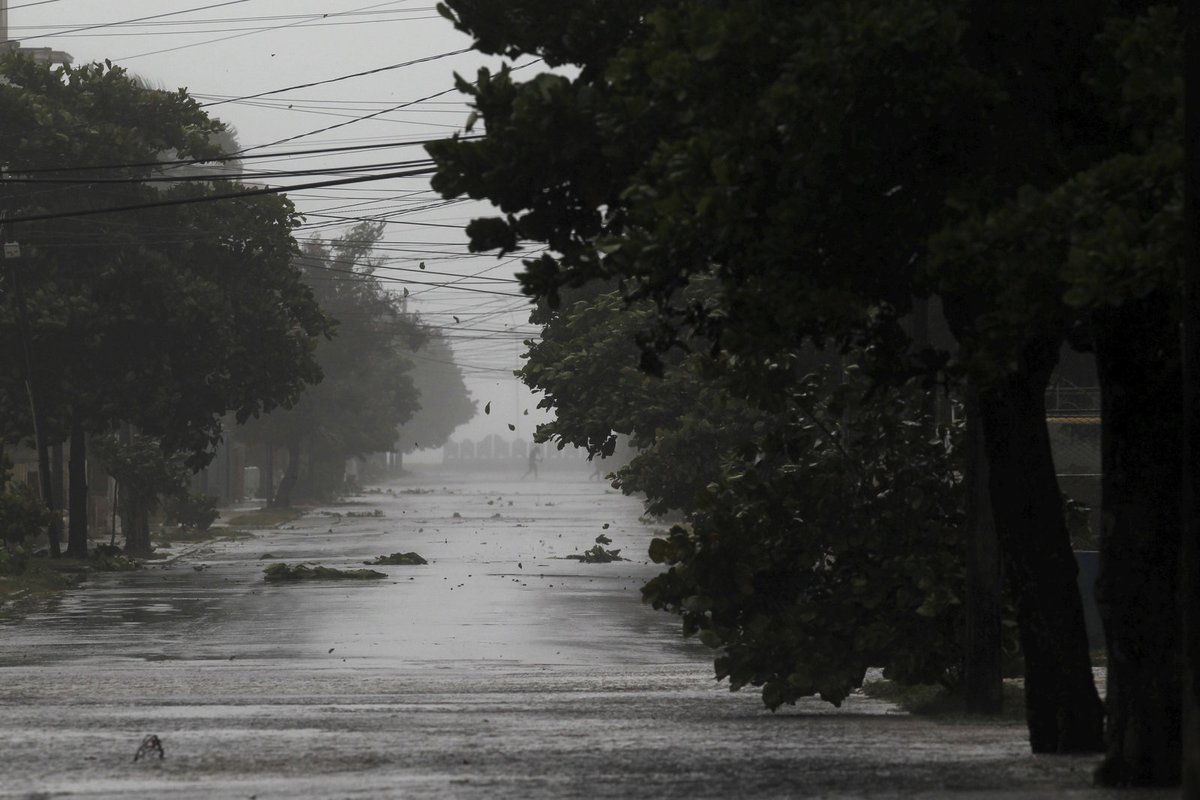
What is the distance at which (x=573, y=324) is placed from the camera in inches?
1314

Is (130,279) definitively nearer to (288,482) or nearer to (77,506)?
(77,506)

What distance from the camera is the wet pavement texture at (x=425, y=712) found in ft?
35.9

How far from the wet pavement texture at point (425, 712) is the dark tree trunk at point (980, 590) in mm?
552

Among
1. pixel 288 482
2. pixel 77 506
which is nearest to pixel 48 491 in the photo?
pixel 77 506

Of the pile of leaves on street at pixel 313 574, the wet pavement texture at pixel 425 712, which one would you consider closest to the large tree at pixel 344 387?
the pile of leaves on street at pixel 313 574

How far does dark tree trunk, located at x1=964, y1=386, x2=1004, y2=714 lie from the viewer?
1539 centimetres

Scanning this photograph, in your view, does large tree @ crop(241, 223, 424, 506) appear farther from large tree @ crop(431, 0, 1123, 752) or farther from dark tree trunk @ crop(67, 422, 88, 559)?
A: large tree @ crop(431, 0, 1123, 752)

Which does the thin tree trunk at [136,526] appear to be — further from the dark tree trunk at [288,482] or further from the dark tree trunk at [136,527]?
the dark tree trunk at [288,482]

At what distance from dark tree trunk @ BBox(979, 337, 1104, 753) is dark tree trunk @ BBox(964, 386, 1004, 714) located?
2802 mm

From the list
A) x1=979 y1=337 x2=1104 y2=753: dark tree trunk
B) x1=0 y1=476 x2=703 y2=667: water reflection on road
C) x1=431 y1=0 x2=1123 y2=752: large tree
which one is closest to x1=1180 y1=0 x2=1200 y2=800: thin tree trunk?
x1=431 y1=0 x2=1123 y2=752: large tree

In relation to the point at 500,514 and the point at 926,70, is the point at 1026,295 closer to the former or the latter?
the point at 926,70

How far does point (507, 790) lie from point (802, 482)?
6.16 meters

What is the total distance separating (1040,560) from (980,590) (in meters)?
3.01

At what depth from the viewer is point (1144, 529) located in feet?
35.4
